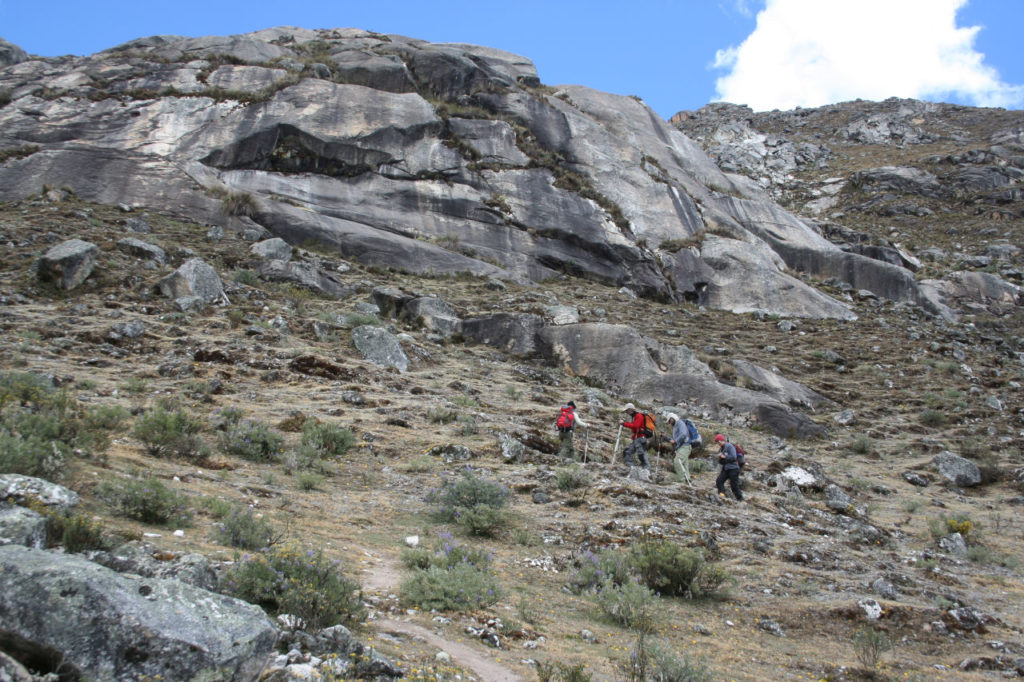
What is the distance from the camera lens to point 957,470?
12.6m

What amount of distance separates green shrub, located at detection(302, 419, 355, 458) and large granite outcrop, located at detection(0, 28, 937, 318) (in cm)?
1219

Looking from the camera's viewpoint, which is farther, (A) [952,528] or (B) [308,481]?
(A) [952,528]

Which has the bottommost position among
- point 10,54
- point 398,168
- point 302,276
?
point 302,276

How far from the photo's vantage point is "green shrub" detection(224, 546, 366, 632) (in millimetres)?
3713

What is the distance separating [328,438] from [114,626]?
6551 millimetres

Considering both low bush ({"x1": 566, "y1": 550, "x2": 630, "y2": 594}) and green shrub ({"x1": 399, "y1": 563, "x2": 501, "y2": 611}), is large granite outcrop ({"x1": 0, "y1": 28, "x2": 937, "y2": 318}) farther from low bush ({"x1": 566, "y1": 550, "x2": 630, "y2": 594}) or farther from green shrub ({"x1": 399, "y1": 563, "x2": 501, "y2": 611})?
green shrub ({"x1": 399, "y1": 563, "x2": 501, "y2": 611})

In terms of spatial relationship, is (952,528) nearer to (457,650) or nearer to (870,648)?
(870,648)

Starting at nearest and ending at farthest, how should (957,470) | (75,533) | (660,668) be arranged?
1. (75,533)
2. (660,668)
3. (957,470)

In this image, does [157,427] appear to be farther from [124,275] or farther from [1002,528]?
[1002,528]

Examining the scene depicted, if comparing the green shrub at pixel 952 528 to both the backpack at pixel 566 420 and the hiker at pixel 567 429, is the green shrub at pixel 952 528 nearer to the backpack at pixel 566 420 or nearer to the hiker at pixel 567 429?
the hiker at pixel 567 429

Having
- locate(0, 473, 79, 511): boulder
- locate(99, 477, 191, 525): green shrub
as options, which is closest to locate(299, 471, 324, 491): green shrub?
locate(99, 477, 191, 525): green shrub

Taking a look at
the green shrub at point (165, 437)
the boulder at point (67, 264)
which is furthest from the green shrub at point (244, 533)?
the boulder at point (67, 264)

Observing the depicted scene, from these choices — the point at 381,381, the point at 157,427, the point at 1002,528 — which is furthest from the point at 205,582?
the point at 1002,528

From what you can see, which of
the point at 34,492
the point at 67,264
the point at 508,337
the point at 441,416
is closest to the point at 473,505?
the point at 441,416
